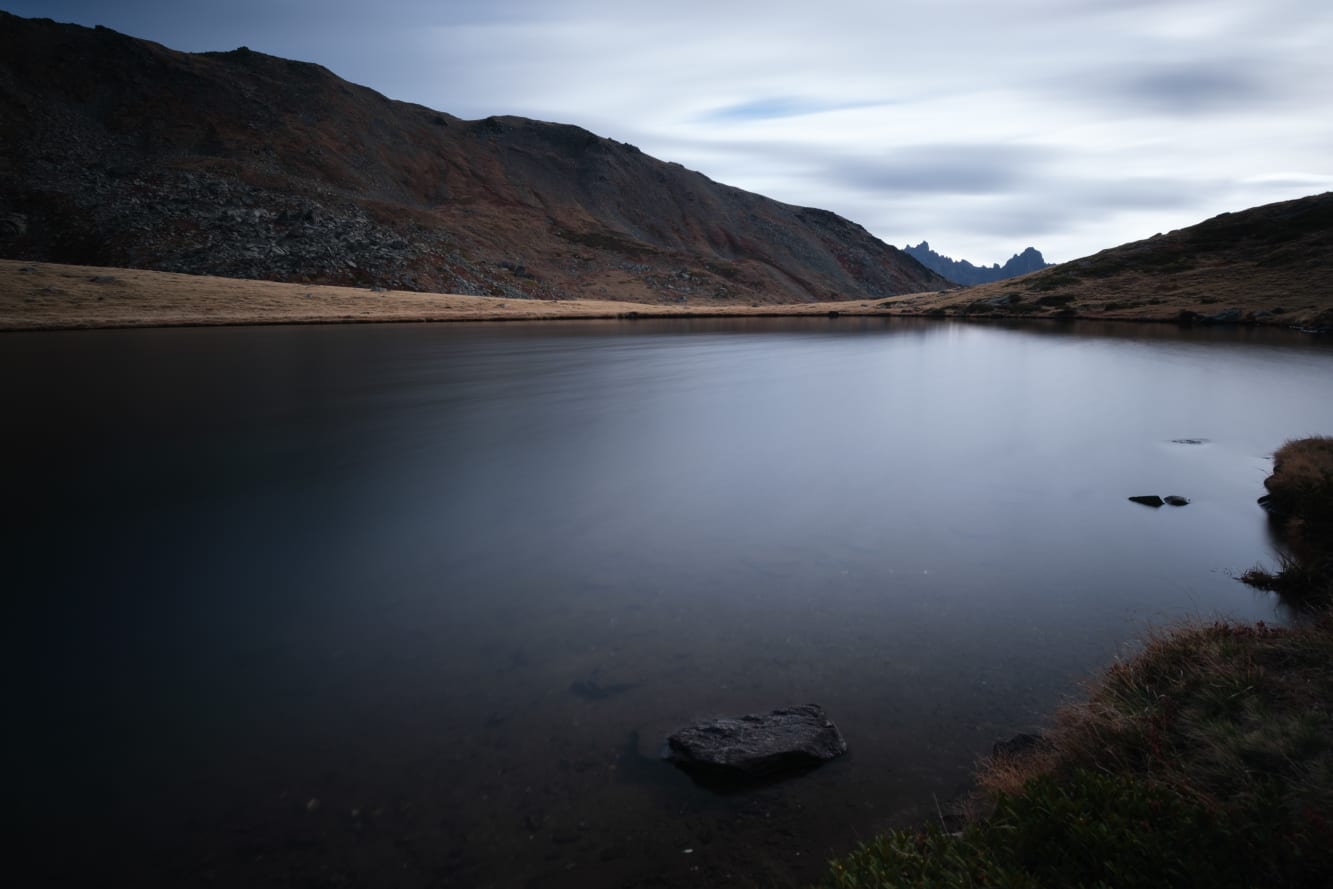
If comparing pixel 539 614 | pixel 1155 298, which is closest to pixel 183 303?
pixel 539 614

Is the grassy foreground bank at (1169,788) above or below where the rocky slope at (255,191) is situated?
below

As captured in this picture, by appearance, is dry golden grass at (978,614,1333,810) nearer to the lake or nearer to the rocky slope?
the lake

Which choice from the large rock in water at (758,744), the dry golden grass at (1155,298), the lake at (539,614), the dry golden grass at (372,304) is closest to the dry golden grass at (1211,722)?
the lake at (539,614)

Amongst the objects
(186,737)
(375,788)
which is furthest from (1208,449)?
(186,737)

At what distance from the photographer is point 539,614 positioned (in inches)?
423

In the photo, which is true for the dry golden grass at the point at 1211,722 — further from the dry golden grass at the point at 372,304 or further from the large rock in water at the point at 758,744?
the dry golden grass at the point at 372,304

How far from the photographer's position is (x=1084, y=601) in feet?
36.0

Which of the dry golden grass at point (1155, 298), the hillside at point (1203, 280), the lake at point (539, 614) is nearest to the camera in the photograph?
the lake at point (539, 614)

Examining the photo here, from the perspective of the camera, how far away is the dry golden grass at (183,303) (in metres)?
59.3

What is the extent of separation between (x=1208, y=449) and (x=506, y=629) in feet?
79.3

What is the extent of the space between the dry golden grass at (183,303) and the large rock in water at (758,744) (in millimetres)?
69774

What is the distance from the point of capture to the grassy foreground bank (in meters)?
4.18

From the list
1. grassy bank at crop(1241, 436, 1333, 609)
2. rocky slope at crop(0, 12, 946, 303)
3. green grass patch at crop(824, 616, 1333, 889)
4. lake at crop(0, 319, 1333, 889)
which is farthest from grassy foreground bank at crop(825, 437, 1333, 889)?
rocky slope at crop(0, 12, 946, 303)

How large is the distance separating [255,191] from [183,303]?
7074 centimetres
